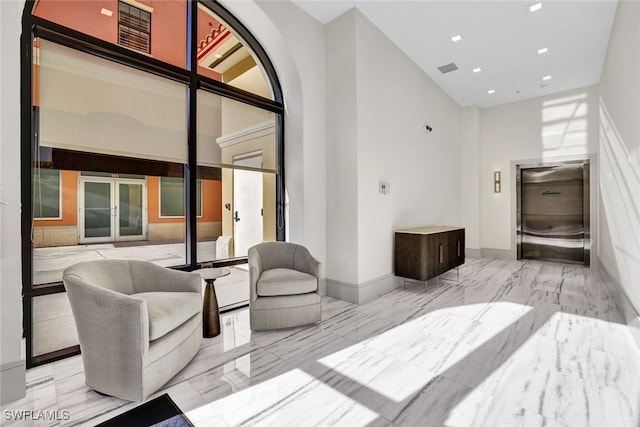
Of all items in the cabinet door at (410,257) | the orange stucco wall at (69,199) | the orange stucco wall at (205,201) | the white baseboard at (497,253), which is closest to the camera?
the orange stucco wall at (69,199)

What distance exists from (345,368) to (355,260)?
1.72 meters

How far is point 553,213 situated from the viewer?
665 centimetres

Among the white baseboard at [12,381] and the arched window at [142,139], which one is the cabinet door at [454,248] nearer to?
the arched window at [142,139]

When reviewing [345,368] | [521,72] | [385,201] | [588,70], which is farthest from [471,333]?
[588,70]

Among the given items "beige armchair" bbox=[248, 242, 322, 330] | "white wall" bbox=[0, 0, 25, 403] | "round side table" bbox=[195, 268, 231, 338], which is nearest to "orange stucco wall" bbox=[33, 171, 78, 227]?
"white wall" bbox=[0, 0, 25, 403]

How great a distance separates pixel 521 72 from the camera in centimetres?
549

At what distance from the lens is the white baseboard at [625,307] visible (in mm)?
2758

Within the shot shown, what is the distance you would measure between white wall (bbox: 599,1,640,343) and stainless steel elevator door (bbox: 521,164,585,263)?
1.61 m

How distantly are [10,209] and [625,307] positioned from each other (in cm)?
580

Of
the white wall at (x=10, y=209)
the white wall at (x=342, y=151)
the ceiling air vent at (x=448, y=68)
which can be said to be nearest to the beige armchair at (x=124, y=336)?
the white wall at (x=10, y=209)

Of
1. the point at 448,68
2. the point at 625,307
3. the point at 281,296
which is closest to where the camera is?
the point at 281,296

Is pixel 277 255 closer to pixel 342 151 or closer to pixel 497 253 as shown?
pixel 342 151

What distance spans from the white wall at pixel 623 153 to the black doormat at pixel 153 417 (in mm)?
3827

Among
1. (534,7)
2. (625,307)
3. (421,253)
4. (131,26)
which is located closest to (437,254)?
(421,253)
